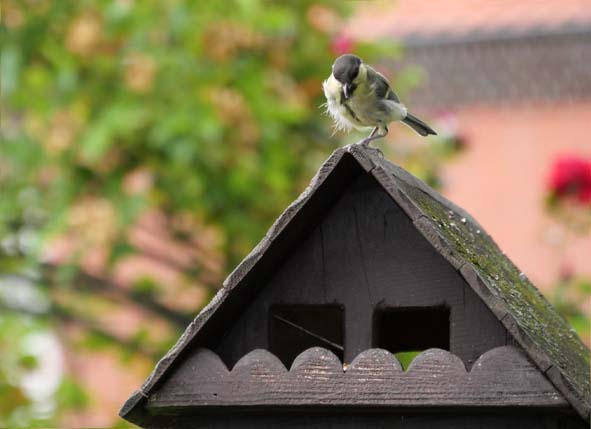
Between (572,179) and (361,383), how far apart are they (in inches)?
139

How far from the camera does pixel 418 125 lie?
3111 mm

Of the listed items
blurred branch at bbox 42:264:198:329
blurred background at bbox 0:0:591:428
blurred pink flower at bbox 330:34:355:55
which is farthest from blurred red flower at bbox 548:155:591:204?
blurred branch at bbox 42:264:198:329

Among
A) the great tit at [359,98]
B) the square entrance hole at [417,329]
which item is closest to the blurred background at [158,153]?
→ the square entrance hole at [417,329]

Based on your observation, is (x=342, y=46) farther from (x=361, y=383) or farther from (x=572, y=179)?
(x=361, y=383)

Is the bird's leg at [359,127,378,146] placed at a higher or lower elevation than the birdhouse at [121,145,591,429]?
higher

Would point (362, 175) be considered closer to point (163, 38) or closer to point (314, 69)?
point (163, 38)

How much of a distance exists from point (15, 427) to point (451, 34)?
27.4 ft

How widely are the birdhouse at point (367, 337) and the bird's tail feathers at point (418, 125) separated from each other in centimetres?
47

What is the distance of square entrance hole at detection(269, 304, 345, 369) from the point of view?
107 inches

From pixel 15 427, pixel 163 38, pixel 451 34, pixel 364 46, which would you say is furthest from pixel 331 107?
pixel 451 34

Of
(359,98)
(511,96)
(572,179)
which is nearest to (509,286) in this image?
(359,98)

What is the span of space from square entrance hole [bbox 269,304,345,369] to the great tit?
1.36ft

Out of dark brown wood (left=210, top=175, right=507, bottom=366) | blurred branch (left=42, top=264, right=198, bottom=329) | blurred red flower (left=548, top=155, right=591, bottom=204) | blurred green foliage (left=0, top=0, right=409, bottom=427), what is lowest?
dark brown wood (left=210, top=175, right=507, bottom=366)

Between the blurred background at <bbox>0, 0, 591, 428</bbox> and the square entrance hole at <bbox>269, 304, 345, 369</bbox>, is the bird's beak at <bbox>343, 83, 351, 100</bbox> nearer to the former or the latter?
the square entrance hole at <bbox>269, 304, 345, 369</bbox>
